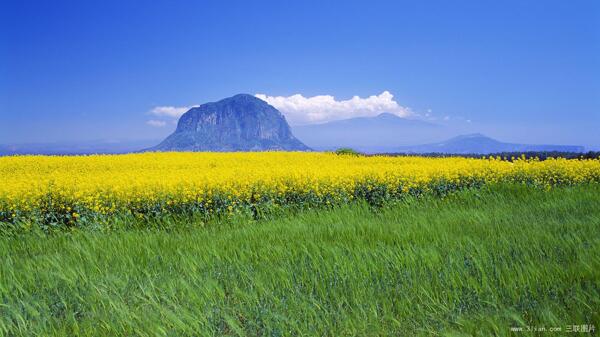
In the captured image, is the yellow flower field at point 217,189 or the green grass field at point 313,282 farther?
the yellow flower field at point 217,189

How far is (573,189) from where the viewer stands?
11.5 metres

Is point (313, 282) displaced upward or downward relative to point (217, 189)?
downward

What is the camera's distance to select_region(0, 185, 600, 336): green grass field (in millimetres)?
3316

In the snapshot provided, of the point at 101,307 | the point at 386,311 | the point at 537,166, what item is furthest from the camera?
the point at 537,166

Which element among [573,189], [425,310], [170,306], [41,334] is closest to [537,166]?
[573,189]

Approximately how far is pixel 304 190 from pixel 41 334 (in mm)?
6712

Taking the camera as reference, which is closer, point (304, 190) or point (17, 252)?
point (17, 252)

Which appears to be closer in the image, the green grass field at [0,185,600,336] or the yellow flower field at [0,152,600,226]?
the green grass field at [0,185,600,336]

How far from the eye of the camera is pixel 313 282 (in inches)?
165

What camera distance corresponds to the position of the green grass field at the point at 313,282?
10.9ft

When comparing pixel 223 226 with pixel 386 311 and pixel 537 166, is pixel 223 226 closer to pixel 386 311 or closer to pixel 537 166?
pixel 386 311

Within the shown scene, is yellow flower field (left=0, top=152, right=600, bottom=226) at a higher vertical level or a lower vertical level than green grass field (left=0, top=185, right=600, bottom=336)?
higher

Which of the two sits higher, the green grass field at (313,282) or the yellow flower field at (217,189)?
the yellow flower field at (217,189)

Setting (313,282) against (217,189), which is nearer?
(313,282)
